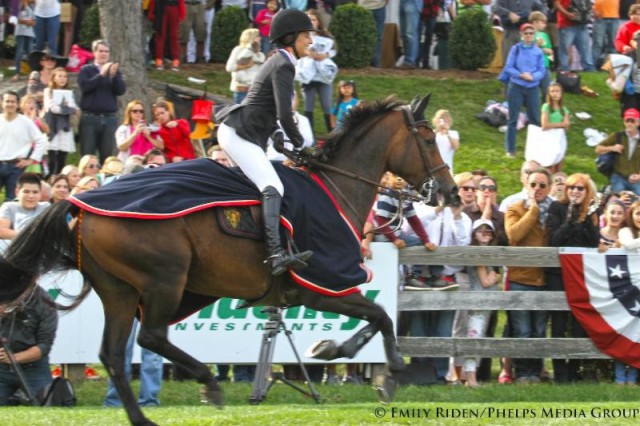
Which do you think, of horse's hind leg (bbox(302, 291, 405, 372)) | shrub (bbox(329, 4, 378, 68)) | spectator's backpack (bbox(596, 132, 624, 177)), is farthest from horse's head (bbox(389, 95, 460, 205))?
shrub (bbox(329, 4, 378, 68))

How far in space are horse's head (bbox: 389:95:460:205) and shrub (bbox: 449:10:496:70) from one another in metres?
12.1

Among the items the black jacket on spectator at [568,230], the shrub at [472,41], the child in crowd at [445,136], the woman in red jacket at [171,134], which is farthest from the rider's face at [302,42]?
the shrub at [472,41]

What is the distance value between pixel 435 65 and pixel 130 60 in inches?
262

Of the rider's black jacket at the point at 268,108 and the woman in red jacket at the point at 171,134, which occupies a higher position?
the rider's black jacket at the point at 268,108

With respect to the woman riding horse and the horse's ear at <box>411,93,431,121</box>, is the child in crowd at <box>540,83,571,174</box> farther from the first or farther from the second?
→ the woman riding horse

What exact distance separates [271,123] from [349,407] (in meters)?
2.50

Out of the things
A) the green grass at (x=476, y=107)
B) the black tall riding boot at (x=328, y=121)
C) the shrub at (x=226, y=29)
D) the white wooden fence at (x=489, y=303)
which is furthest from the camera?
the shrub at (x=226, y=29)

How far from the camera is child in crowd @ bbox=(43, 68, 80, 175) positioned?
16.2 metres

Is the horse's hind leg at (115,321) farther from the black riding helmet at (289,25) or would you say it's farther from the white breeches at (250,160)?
the black riding helmet at (289,25)

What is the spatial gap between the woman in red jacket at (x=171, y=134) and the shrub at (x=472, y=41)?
7.71m

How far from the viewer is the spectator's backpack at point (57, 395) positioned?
441 inches

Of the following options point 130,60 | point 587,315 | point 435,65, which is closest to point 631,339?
point 587,315

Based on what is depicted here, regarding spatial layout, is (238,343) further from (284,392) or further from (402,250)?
(402,250)

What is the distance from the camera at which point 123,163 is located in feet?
48.3
